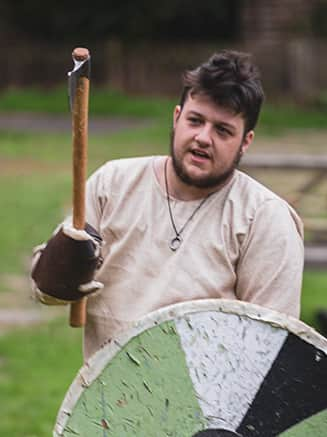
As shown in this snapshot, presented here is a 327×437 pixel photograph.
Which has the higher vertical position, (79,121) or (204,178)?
(79,121)

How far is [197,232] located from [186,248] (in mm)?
53

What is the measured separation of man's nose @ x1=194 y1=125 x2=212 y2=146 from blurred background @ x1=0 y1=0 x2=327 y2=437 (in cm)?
214

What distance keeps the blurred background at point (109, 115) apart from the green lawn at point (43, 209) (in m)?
0.01

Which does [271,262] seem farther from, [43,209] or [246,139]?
[43,209]

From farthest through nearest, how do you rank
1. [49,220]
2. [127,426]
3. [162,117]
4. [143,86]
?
[143,86]
[162,117]
[49,220]
[127,426]

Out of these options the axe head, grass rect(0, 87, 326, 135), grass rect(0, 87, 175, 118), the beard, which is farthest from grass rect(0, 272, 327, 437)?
grass rect(0, 87, 175, 118)

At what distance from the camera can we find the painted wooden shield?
2.63m

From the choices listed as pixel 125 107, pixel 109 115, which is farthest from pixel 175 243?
pixel 125 107

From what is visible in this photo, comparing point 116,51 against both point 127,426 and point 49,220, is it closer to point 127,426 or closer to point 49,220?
point 49,220

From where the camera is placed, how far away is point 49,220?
9.47 meters

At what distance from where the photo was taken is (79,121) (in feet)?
9.34

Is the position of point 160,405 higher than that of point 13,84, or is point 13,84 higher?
point 160,405

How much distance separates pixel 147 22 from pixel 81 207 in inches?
863

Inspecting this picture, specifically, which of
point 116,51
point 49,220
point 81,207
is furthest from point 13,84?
point 81,207
